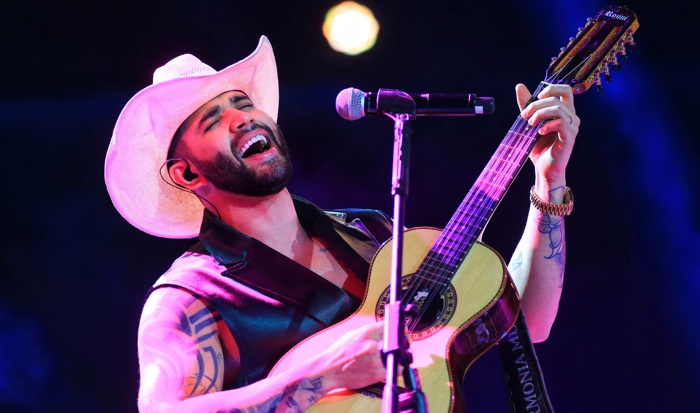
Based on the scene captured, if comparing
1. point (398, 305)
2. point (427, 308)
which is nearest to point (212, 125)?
point (427, 308)

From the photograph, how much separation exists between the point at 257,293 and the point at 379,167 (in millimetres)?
1747

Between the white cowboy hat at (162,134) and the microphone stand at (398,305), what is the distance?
1195 millimetres

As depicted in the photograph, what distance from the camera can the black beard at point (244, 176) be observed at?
132 inches

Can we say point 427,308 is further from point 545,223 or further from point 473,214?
point 545,223

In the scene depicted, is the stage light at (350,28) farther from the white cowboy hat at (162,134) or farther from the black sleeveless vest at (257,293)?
the black sleeveless vest at (257,293)

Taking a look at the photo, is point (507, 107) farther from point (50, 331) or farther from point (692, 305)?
point (50, 331)

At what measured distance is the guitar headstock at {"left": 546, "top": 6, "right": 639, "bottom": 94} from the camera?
3266mm

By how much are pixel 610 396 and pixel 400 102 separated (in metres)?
2.46

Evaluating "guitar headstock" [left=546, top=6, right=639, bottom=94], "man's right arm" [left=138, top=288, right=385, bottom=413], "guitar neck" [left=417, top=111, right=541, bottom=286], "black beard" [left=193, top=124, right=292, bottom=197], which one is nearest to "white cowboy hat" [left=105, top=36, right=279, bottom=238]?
"black beard" [left=193, top=124, right=292, bottom=197]

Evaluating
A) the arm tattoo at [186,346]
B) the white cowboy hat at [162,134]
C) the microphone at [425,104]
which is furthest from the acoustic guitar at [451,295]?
the white cowboy hat at [162,134]

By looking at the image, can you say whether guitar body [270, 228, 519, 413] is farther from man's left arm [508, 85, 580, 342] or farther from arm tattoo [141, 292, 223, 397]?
man's left arm [508, 85, 580, 342]

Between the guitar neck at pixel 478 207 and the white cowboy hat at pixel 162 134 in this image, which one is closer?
the guitar neck at pixel 478 207

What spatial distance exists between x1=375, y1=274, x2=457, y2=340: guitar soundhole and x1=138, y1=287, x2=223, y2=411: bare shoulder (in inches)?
25.0

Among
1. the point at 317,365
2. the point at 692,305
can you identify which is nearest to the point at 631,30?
the point at 692,305
